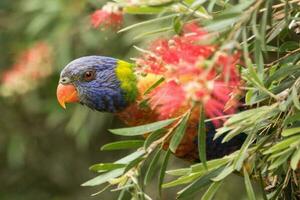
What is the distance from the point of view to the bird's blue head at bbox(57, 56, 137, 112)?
1.89 meters

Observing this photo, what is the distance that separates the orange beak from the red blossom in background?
27.4 inches

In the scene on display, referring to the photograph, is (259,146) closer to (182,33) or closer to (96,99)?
(182,33)

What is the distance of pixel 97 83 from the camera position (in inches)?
76.0

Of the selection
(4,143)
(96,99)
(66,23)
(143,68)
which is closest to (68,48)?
(66,23)

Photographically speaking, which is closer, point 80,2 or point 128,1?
point 128,1

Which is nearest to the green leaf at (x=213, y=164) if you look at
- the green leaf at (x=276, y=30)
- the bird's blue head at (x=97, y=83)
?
the green leaf at (x=276, y=30)

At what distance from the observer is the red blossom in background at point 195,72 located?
3.10 ft

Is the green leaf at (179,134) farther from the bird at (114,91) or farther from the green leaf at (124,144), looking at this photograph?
the bird at (114,91)

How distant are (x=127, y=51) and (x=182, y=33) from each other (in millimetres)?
2550

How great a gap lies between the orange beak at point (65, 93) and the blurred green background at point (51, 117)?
125cm

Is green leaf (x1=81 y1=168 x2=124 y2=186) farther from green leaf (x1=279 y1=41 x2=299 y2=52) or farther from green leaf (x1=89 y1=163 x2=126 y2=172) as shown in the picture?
green leaf (x1=279 y1=41 x2=299 y2=52)

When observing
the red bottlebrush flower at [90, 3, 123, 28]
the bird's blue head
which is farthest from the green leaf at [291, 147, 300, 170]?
the bird's blue head

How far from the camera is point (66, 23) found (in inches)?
142

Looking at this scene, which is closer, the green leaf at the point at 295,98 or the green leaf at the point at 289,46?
the green leaf at the point at 295,98
